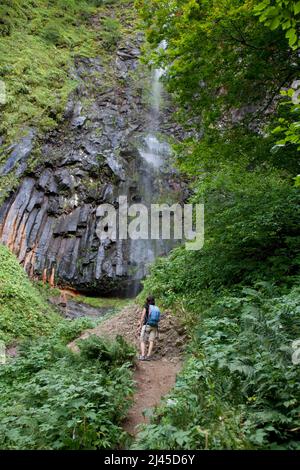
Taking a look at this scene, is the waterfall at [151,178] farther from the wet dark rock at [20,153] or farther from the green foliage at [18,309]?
the wet dark rock at [20,153]

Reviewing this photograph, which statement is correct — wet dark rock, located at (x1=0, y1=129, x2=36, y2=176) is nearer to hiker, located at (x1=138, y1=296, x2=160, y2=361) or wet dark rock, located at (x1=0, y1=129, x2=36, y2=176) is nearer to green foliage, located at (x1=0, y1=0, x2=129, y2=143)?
green foliage, located at (x1=0, y1=0, x2=129, y2=143)

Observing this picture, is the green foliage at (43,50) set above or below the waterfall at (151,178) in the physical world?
above

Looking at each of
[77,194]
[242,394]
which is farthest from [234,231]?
[77,194]

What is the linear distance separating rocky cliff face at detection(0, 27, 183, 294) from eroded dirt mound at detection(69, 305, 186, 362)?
706 cm

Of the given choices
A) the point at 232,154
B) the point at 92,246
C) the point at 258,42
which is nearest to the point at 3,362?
the point at 232,154

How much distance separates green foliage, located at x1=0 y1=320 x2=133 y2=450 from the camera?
408 cm

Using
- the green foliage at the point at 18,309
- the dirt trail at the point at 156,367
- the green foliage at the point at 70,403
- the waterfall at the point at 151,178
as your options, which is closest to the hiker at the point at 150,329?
the dirt trail at the point at 156,367

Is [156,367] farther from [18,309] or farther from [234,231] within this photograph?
[18,309]

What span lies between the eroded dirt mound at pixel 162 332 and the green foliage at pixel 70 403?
1211 mm

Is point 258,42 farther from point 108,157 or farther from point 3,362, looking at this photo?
point 108,157

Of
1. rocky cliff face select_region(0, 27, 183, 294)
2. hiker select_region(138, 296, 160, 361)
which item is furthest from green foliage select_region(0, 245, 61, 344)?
hiker select_region(138, 296, 160, 361)

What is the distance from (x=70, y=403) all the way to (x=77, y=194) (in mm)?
15439

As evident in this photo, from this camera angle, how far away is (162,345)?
8102mm

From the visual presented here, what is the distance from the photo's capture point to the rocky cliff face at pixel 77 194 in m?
17.7
